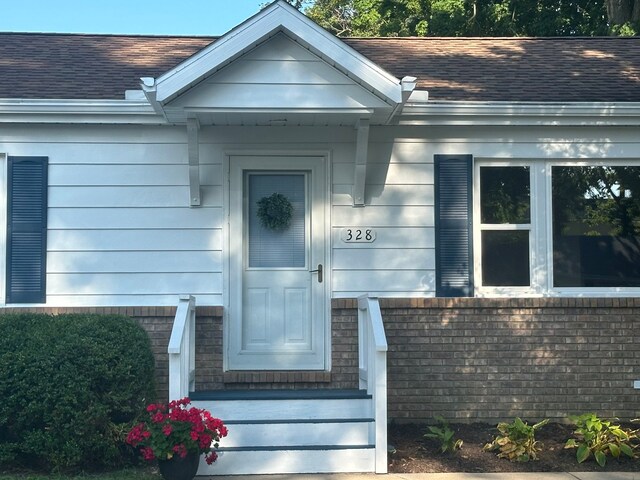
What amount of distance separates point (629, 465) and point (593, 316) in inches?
67.1

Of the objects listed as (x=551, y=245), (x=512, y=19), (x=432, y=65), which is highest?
(x=512, y=19)

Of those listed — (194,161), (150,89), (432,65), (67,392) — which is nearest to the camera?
(67,392)

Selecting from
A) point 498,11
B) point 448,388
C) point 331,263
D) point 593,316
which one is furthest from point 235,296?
point 498,11

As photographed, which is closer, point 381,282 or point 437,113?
point 437,113

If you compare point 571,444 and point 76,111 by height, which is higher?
point 76,111

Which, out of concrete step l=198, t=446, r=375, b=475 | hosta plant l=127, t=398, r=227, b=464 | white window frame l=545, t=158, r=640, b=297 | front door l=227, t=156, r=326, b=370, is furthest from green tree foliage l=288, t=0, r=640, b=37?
hosta plant l=127, t=398, r=227, b=464

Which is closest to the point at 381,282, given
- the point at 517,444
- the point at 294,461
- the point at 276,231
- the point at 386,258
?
the point at 386,258

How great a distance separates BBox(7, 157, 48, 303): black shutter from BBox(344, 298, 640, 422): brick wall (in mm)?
3511

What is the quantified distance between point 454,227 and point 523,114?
4.40 feet

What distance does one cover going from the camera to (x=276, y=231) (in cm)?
868

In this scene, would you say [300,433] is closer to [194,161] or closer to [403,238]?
[403,238]

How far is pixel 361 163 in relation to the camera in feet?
27.2

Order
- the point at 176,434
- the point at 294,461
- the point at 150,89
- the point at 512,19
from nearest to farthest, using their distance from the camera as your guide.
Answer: the point at 176,434, the point at 294,461, the point at 150,89, the point at 512,19

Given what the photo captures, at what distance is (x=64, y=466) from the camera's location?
7020 millimetres
